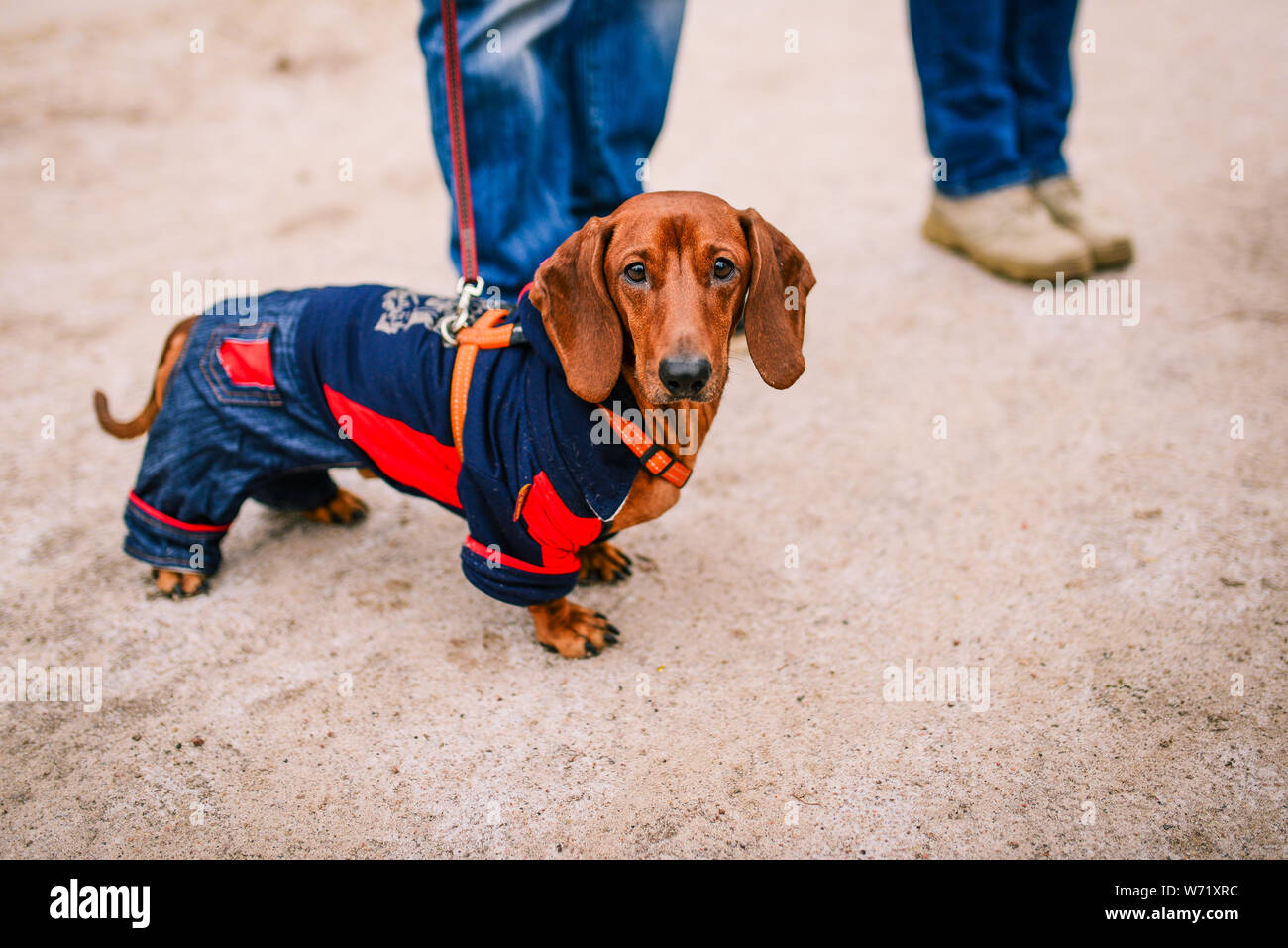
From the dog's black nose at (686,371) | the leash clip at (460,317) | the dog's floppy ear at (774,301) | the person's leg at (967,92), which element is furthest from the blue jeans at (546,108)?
the person's leg at (967,92)

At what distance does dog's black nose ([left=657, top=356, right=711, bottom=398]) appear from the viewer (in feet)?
6.28

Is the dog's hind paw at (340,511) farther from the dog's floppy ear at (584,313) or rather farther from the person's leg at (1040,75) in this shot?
the person's leg at (1040,75)

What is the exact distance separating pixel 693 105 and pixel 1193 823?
195 inches

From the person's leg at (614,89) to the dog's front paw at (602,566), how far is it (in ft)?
4.25

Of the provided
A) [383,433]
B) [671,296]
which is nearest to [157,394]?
[383,433]

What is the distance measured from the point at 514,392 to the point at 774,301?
2.23 ft

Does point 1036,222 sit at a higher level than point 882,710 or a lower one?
higher

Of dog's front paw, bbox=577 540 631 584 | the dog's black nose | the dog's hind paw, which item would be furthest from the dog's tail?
the dog's black nose

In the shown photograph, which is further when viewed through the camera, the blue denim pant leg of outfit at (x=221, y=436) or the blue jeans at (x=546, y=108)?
the blue jeans at (x=546, y=108)

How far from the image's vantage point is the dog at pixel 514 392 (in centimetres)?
205

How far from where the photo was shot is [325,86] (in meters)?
6.00

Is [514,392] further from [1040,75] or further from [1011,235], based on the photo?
[1040,75]
